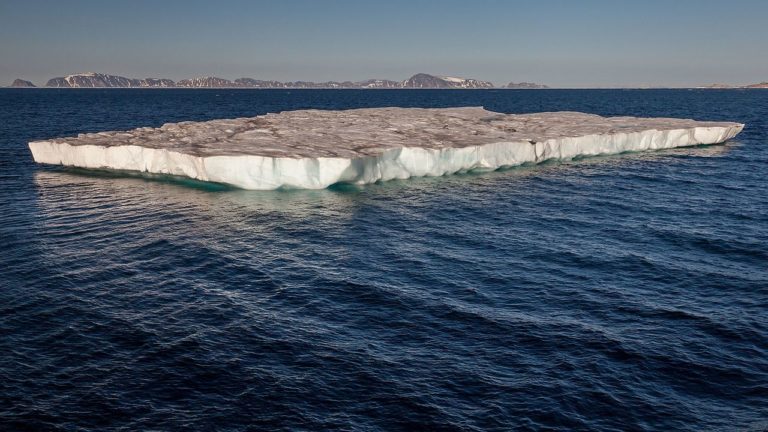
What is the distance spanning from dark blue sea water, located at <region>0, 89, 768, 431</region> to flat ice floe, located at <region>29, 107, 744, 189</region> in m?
2.28

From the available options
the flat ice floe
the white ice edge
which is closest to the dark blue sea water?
the white ice edge

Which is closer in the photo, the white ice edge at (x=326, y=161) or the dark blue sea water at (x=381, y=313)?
the dark blue sea water at (x=381, y=313)

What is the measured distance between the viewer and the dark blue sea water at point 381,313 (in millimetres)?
15891

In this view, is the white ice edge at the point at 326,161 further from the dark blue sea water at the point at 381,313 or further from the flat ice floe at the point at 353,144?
the dark blue sea water at the point at 381,313

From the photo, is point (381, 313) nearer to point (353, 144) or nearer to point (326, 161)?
point (326, 161)

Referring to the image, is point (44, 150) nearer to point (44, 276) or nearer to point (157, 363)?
point (44, 276)

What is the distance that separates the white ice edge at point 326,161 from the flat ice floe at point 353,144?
2.8 inches

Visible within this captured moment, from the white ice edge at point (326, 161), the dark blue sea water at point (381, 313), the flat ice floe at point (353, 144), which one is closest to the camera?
the dark blue sea water at point (381, 313)

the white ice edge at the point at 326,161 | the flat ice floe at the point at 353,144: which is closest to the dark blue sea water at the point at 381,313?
the white ice edge at the point at 326,161

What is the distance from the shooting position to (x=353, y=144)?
4628 centimetres

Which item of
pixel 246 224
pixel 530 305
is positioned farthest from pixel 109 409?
pixel 246 224

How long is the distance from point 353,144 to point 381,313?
85.3ft

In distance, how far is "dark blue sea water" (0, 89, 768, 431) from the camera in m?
15.9

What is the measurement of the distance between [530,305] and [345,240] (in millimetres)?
11133
